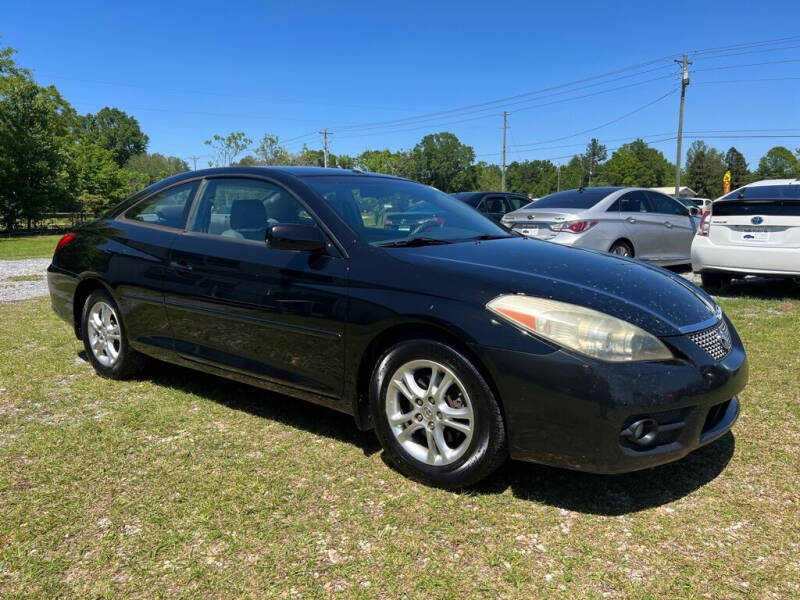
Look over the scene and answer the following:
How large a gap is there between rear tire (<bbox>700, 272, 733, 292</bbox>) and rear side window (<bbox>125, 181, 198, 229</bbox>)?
648 centimetres

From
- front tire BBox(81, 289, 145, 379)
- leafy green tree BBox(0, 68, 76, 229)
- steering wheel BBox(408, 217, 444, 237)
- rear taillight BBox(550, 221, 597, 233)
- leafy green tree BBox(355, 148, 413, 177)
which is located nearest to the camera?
steering wheel BBox(408, 217, 444, 237)

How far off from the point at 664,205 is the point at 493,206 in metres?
4.43

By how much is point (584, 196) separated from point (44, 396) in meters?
7.43

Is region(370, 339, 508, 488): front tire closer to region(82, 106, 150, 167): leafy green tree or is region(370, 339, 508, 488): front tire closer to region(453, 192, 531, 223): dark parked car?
region(453, 192, 531, 223): dark parked car

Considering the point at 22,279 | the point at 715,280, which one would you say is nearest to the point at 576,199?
the point at 715,280

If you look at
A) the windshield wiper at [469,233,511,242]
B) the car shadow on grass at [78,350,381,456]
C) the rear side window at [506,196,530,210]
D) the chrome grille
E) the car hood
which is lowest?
the car shadow on grass at [78,350,381,456]

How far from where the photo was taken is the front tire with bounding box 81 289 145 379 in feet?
14.5

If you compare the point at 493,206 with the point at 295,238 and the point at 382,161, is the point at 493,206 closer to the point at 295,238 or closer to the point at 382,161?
the point at 295,238

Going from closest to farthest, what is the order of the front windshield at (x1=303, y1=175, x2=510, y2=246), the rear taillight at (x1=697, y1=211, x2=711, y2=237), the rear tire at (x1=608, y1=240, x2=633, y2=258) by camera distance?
the front windshield at (x1=303, y1=175, x2=510, y2=246)
the rear taillight at (x1=697, y1=211, x2=711, y2=237)
the rear tire at (x1=608, y1=240, x2=633, y2=258)

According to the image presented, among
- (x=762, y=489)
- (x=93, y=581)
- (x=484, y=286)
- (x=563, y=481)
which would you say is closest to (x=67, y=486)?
(x=93, y=581)

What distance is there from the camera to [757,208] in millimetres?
7277

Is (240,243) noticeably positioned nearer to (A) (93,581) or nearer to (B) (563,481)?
(A) (93,581)

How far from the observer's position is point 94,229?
15.3 feet

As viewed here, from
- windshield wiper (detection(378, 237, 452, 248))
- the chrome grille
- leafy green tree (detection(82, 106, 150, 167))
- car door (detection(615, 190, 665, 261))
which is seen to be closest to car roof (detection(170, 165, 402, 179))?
windshield wiper (detection(378, 237, 452, 248))
